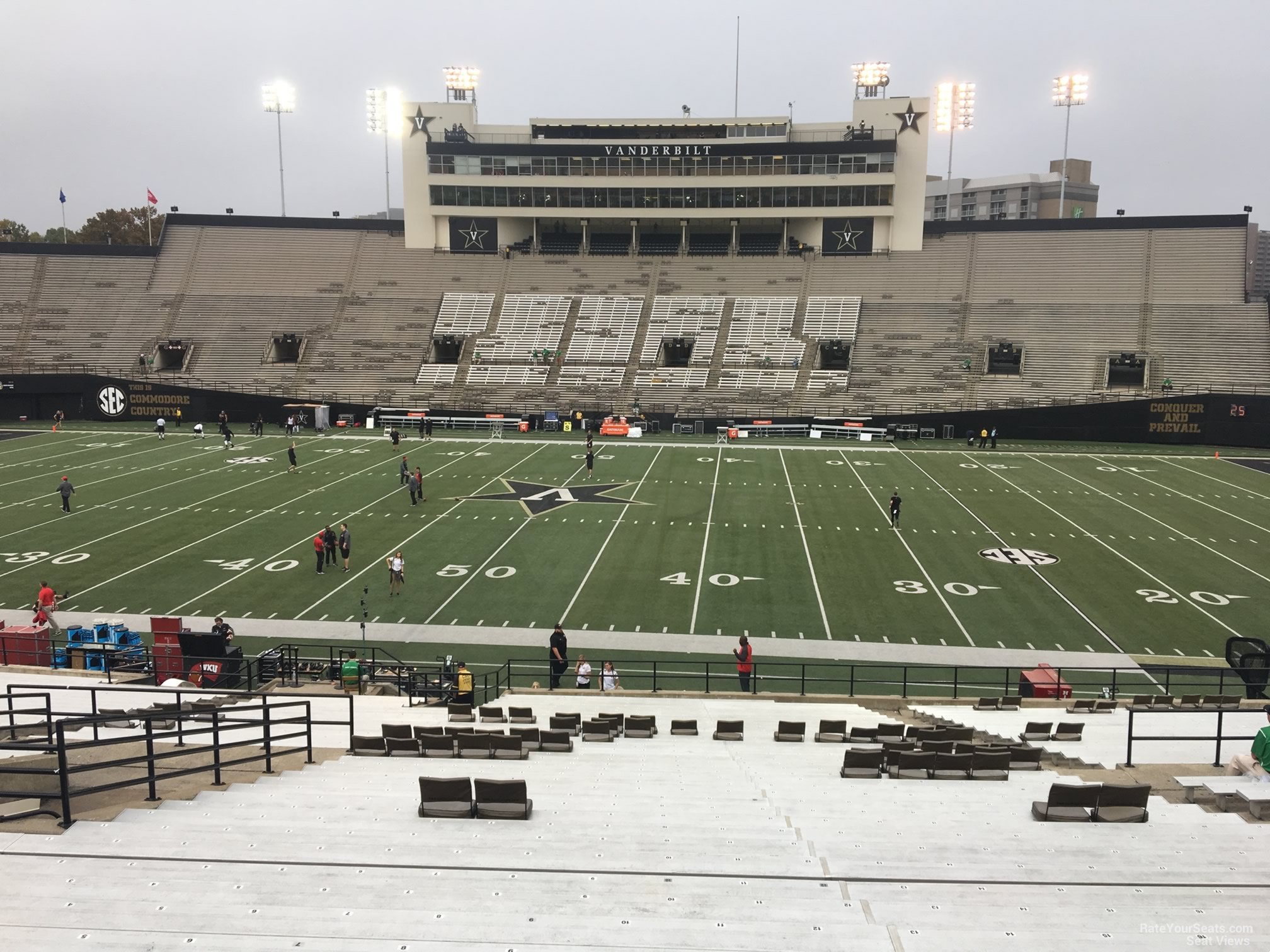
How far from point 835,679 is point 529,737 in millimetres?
7806

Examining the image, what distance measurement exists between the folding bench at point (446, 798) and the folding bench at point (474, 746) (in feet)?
6.90

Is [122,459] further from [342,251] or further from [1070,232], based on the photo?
[1070,232]

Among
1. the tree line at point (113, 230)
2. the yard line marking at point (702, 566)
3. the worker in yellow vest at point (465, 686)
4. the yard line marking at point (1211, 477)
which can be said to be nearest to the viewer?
the worker in yellow vest at point (465, 686)

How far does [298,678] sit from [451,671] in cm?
262

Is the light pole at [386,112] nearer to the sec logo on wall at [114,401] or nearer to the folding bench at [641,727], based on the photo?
the sec logo on wall at [114,401]

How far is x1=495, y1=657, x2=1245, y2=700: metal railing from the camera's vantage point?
16688 mm

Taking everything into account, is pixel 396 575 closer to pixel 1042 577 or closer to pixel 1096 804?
pixel 1042 577

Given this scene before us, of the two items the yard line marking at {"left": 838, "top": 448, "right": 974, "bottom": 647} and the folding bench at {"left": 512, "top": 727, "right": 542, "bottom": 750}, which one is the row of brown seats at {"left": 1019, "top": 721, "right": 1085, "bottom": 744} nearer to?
the folding bench at {"left": 512, "top": 727, "right": 542, "bottom": 750}

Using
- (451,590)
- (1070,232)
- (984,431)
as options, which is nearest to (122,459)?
(451,590)

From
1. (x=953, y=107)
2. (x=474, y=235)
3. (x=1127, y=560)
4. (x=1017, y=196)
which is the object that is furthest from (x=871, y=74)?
(x=1017, y=196)

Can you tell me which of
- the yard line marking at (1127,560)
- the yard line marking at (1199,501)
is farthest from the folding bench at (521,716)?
the yard line marking at (1199,501)

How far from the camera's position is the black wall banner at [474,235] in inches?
2665

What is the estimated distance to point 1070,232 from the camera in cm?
6144

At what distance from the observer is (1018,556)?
2538 centimetres
